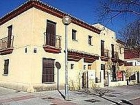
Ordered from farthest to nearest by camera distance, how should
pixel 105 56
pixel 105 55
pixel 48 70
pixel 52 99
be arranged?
pixel 105 55 → pixel 105 56 → pixel 48 70 → pixel 52 99

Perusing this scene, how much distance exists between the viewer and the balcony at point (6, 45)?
60.2ft

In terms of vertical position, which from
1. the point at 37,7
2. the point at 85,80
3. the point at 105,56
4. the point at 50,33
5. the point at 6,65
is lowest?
the point at 85,80

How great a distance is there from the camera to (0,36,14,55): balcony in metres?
18.3

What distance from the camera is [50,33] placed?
58.2 feet

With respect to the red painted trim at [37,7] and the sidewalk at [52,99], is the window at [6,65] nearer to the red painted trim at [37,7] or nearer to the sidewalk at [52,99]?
the red painted trim at [37,7]

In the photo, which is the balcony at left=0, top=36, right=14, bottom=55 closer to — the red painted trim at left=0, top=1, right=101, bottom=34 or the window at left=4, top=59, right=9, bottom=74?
the window at left=4, top=59, right=9, bottom=74

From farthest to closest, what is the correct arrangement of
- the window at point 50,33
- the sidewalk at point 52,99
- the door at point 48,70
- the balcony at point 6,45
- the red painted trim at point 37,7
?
the balcony at point 6,45
the window at point 50,33
the door at point 48,70
the red painted trim at point 37,7
the sidewalk at point 52,99

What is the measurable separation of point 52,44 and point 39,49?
5.18 feet

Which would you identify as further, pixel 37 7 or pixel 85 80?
pixel 85 80

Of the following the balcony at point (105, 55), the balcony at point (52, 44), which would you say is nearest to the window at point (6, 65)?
the balcony at point (52, 44)

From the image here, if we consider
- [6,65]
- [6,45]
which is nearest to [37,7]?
[6,45]

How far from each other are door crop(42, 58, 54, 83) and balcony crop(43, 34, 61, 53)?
0.84 meters

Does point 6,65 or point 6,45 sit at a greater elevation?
point 6,45

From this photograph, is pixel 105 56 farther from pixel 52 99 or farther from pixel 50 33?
pixel 52 99
